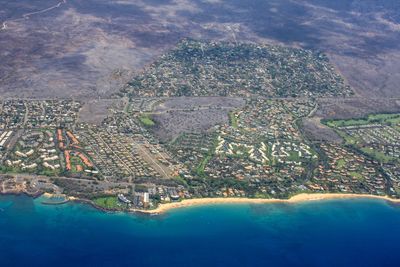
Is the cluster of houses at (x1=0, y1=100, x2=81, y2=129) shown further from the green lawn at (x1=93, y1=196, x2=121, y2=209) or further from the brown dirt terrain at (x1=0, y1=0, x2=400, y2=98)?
the green lawn at (x1=93, y1=196, x2=121, y2=209)

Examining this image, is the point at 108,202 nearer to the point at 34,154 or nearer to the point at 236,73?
the point at 34,154

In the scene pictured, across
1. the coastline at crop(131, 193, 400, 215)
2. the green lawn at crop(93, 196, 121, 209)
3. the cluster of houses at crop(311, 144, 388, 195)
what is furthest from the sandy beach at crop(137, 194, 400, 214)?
the green lawn at crop(93, 196, 121, 209)

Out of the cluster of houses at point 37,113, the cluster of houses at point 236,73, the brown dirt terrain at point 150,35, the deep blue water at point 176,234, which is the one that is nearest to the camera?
the deep blue water at point 176,234

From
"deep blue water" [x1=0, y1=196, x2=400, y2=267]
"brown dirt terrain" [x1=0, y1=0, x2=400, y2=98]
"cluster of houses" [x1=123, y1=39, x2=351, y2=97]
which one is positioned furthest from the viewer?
"brown dirt terrain" [x1=0, y1=0, x2=400, y2=98]

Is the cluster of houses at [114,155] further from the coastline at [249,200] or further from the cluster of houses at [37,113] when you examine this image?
the coastline at [249,200]

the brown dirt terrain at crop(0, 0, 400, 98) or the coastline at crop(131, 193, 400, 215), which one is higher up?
the brown dirt terrain at crop(0, 0, 400, 98)

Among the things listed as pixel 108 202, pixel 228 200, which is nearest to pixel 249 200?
pixel 228 200

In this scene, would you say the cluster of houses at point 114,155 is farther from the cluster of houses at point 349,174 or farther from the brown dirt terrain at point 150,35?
the cluster of houses at point 349,174

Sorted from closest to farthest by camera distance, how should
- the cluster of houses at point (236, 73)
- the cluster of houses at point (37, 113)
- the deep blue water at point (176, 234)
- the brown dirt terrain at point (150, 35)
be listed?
the deep blue water at point (176, 234) → the cluster of houses at point (37, 113) → the cluster of houses at point (236, 73) → the brown dirt terrain at point (150, 35)

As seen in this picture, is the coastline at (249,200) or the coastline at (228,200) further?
the coastline at (249,200)

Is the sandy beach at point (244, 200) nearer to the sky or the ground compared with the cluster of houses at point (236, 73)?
nearer to the ground

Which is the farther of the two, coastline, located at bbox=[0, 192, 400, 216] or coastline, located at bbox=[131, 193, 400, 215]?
coastline, located at bbox=[131, 193, 400, 215]

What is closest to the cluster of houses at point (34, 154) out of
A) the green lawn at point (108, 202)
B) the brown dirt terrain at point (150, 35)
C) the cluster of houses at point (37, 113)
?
the cluster of houses at point (37, 113)
